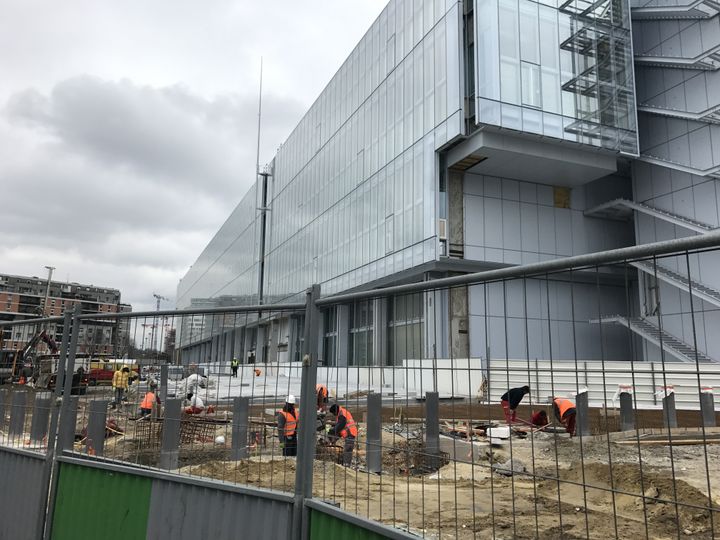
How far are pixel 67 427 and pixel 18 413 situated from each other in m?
1.47

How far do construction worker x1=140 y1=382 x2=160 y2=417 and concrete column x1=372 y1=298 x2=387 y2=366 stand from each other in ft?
8.48

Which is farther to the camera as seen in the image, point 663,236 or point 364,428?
point 663,236

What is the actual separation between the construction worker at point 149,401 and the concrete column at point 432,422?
2.76 m

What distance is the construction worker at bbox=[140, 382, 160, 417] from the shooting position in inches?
204

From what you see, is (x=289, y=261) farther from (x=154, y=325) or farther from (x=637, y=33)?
(x=154, y=325)

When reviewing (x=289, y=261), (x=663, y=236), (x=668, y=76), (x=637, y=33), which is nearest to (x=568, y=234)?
(x=663, y=236)

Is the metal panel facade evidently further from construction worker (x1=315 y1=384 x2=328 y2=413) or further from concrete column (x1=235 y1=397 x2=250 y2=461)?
construction worker (x1=315 y1=384 x2=328 y2=413)

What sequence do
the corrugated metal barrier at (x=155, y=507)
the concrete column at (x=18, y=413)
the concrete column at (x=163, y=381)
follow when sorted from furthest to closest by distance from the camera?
1. the concrete column at (x=18, y=413)
2. the concrete column at (x=163, y=381)
3. the corrugated metal barrier at (x=155, y=507)

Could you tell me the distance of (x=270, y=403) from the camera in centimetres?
471

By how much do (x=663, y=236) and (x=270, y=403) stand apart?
89.0 ft

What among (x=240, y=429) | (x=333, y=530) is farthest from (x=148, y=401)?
(x=333, y=530)

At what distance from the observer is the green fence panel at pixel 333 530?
10.3 feet

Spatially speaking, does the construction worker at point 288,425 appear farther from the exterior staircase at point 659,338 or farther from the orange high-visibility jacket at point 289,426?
the exterior staircase at point 659,338

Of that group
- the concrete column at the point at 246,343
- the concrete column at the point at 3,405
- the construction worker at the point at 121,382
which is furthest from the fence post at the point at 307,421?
the concrete column at the point at 3,405
